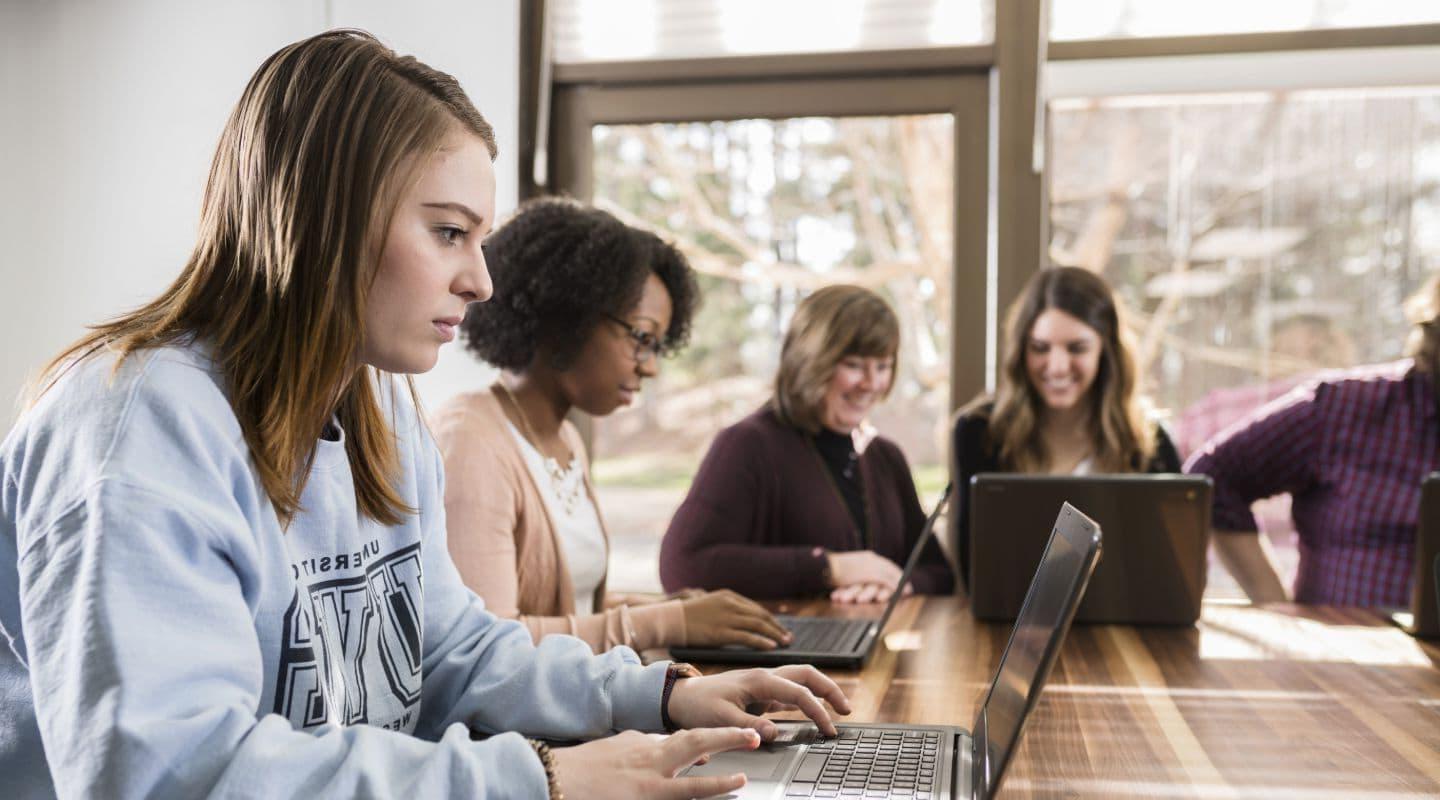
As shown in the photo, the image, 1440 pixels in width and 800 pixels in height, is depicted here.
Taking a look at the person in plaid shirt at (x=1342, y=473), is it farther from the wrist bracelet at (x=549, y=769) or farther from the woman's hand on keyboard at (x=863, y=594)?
the wrist bracelet at (x=549, y=769)

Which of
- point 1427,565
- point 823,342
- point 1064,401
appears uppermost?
point 823,342

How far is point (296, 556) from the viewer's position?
3.32 feet

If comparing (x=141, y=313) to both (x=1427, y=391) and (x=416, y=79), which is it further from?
(x=1427, y=391)

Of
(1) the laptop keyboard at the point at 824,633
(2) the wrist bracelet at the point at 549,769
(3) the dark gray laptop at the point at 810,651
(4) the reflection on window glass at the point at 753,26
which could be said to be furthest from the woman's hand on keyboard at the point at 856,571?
(4) the reflection on window glass at the point at 753,26

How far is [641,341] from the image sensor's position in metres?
1.96

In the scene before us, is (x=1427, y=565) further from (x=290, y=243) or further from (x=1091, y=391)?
(x=290, y=243)

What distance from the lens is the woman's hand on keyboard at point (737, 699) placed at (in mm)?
1143

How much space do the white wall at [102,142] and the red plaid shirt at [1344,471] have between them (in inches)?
97.6

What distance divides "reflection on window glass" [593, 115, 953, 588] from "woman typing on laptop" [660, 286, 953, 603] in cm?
47

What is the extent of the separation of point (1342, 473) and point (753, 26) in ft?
5.83

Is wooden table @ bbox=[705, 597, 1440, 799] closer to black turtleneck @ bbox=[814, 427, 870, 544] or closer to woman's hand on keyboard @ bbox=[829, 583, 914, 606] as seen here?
woman's hand on keyboard @ bbox=[829, 583, 914, 606]

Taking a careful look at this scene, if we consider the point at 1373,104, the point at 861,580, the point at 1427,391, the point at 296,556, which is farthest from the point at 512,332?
the point at 1373,104

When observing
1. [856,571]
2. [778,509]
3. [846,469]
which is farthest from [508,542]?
[846,469]

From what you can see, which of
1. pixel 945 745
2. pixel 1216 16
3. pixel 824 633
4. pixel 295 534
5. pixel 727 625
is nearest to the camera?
pixel 295 534
